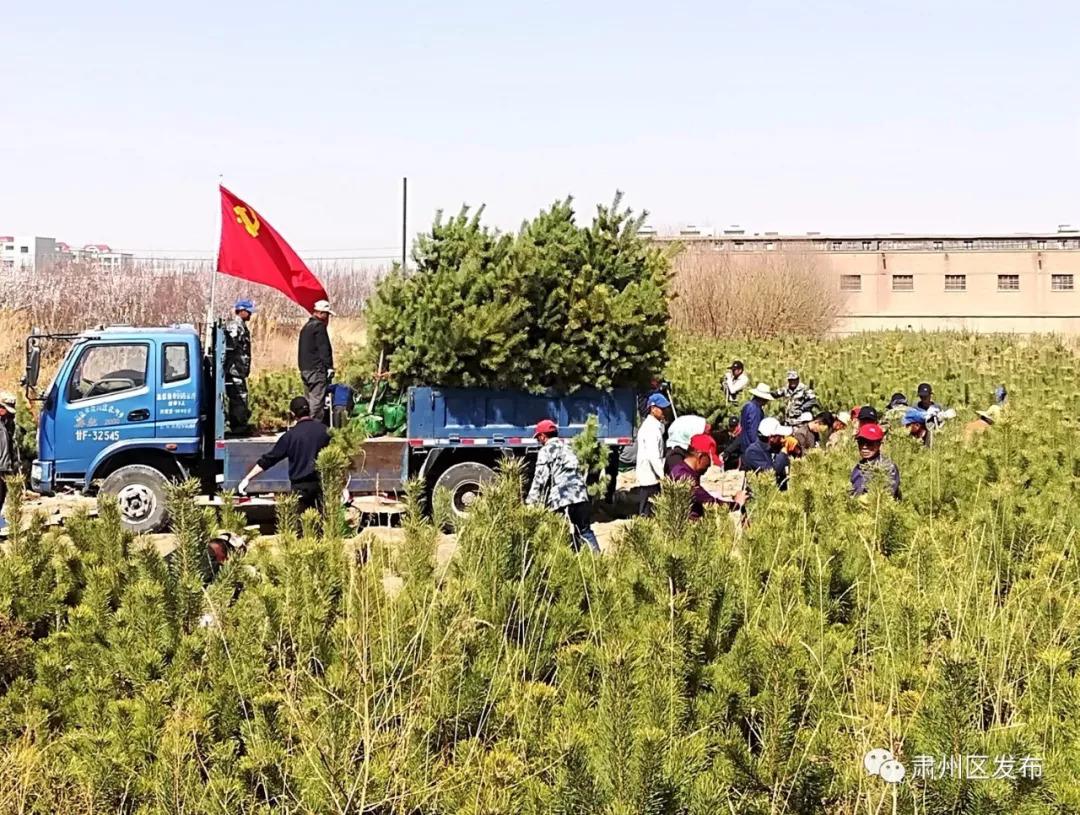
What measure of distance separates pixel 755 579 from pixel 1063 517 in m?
2.05

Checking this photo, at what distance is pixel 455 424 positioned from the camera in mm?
11070

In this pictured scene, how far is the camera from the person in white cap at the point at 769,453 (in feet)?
30.9

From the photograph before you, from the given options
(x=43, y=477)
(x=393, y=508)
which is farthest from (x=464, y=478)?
(x=43, y=477)

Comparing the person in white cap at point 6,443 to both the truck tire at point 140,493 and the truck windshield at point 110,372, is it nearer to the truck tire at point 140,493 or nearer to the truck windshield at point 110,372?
the truck windshield at point 110,372

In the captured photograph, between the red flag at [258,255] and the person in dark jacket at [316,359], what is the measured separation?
63cm

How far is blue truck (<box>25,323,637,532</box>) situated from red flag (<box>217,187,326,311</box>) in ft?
2.65

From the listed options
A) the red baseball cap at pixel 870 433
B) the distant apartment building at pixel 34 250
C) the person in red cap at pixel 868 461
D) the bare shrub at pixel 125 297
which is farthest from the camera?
the distant apartment building at pixel 34 250

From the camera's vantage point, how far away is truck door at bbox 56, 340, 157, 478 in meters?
10.6

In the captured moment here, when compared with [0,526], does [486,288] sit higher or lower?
higher

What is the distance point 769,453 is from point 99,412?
6.15 meters

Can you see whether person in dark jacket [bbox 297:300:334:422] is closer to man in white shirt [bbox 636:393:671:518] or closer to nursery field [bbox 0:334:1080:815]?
man in white shirt [bbox 636:393:671:518]

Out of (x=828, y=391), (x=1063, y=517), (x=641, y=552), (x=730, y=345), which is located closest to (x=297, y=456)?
(x=641, y=552)

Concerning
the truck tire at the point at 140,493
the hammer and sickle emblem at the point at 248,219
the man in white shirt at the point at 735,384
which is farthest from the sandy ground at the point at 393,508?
the hammer and sickle emblem at the point at 248,219

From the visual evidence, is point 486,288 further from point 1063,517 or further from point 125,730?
point 125,730
